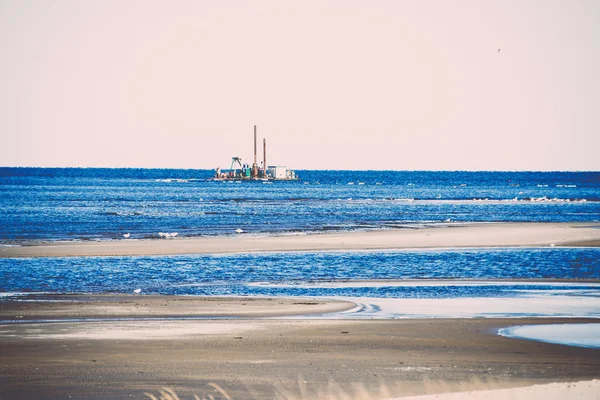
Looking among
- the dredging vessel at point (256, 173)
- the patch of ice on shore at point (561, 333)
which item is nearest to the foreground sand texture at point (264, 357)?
the patch of ice on shore at point (561, 333)

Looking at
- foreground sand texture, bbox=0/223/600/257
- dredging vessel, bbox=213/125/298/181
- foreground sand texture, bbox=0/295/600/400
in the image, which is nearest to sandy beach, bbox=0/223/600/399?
foreground sand texture, bbox=0/295/600/400

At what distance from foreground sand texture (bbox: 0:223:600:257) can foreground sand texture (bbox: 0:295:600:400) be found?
721 inches

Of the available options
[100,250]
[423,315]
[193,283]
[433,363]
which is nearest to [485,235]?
[100,250]

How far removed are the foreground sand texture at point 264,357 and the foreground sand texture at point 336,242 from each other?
18.3m

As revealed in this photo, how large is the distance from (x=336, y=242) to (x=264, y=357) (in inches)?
1139

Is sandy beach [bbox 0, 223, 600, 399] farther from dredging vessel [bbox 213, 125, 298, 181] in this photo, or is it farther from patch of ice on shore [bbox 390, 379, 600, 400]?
dredging vessel [bbox 213, 125, 298, 181]

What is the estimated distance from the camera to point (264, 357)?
1625 centimetres

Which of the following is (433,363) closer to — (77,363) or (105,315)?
(77,363)

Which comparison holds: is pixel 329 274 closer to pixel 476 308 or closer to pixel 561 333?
pixel 476 308

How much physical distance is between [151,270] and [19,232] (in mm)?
22403

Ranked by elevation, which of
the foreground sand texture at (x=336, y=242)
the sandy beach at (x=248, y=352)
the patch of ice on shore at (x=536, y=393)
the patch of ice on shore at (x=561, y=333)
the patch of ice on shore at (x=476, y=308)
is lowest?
the foreground sand texture at (x=336, y=242)

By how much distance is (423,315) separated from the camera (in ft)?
69.6

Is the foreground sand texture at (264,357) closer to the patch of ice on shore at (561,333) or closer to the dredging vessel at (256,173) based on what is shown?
the patch of ice on shore at (561,333)

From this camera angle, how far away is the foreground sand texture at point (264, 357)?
556 inches
